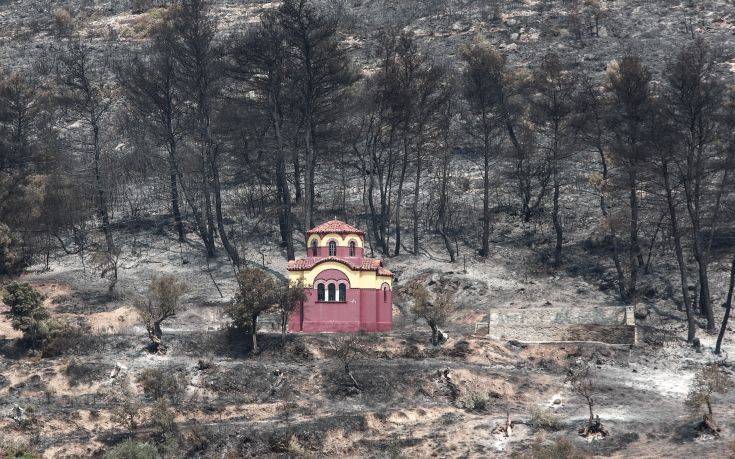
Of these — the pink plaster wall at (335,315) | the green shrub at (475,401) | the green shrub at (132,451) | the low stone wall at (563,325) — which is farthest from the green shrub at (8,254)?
the green shrub at (475,401)

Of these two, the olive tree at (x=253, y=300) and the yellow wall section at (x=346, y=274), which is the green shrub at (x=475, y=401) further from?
the olive tree at (x=253, y=300)

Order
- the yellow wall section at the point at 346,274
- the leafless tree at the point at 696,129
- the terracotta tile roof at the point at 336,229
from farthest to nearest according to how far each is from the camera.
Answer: the terracotta tile roof at the point at 336,229 → the yellow wall section at the point at 346,274 → the leafless tree at the point at 696,129

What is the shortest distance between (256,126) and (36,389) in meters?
30.3

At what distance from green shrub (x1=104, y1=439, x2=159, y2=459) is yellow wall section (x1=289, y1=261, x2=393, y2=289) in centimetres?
1576

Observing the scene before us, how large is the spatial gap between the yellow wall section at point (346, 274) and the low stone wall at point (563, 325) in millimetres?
6474

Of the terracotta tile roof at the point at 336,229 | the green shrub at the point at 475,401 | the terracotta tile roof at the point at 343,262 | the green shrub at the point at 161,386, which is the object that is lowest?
the green shrub at the point at 475,401

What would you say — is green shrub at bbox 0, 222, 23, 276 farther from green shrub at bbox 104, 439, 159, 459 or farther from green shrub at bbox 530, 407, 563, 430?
green shrub at bbox 530, 407, 563, 430

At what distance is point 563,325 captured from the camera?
58.2m

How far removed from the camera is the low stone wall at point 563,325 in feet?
188

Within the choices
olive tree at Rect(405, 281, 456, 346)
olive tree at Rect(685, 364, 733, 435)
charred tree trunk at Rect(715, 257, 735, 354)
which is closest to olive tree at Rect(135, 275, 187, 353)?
olive tree at Rect(405, 281, 456, 346)

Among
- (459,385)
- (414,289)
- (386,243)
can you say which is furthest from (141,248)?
(459,385)

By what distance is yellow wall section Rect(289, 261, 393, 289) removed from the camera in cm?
5894

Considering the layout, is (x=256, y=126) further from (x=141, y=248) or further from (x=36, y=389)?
(x=36, y=389)

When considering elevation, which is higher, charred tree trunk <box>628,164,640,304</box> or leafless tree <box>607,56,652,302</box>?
leafless tree <box>607,56,652,302</box>
